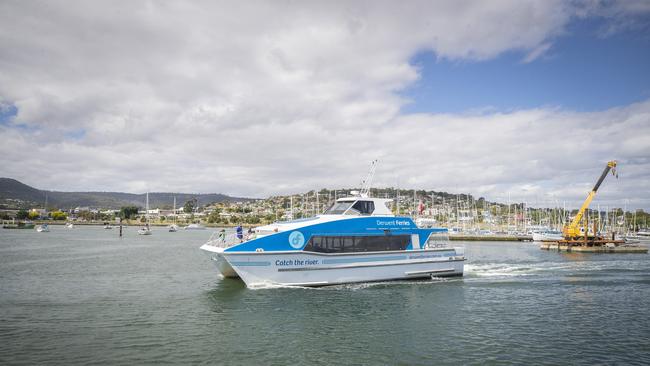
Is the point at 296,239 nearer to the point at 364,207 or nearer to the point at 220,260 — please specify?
the point at 364,207

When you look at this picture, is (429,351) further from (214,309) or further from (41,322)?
(41,322)

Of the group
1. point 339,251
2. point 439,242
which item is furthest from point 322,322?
point 439,242

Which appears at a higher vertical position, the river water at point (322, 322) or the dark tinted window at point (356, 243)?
the dark tinted window at point (356, 243)

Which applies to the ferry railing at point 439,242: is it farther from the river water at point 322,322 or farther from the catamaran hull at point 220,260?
the catamaran hull at point 220,260

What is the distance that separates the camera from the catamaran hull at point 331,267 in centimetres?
1680

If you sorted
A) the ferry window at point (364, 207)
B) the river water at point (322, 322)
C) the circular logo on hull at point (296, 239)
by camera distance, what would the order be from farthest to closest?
the ferry window at point (364, 207)
the circular logo on hull at point (296, 239)
the river water at point (322, 322)

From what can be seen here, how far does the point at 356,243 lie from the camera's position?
1853cm

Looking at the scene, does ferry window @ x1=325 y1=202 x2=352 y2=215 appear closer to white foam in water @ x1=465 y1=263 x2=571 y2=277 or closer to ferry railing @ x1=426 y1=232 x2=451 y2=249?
ferry railing @ x1=426 y1=232 x2=451 y2=249

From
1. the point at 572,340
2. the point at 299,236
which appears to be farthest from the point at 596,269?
the point at 299,236

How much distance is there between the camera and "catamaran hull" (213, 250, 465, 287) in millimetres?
16797

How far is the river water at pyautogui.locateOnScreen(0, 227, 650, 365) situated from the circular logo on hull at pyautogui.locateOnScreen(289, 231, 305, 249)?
1.90 metres

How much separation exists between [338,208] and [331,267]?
10.2 ft

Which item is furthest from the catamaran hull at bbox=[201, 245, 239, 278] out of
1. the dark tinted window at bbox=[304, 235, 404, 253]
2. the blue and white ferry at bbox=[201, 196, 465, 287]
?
the dark tinted window at bbox=[304, 235, 404, 253]

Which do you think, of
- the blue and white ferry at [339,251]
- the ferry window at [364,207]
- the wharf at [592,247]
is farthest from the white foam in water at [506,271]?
the wharf at [592,247]
